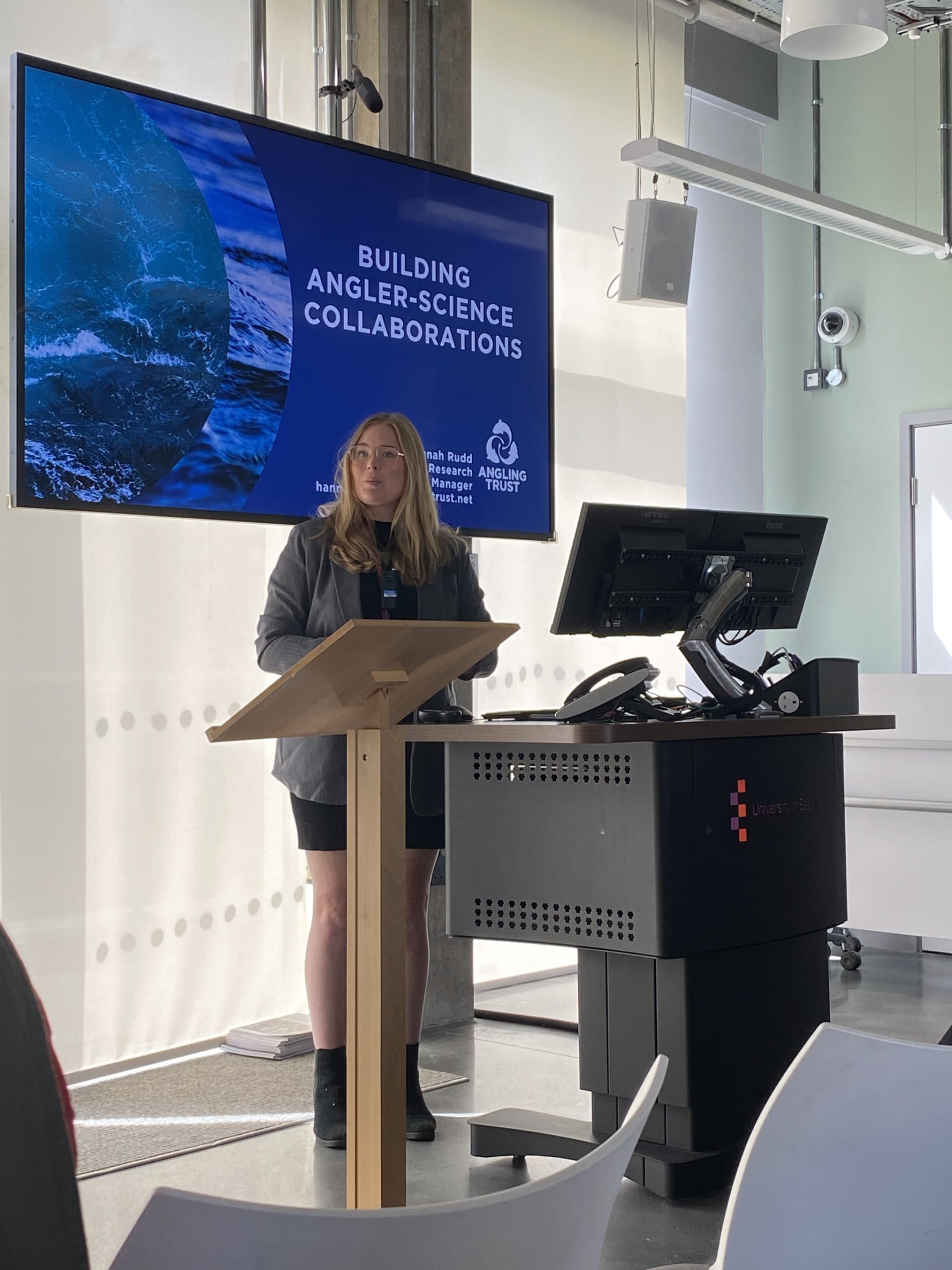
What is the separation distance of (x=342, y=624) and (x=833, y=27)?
1.81 meters

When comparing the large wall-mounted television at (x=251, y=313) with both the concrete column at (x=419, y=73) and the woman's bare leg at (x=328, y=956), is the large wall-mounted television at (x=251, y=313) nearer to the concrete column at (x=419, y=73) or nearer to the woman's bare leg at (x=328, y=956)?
the concrete column at (x=419, y=73)

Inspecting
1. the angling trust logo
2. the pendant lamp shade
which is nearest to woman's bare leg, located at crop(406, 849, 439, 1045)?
the angling trust logo

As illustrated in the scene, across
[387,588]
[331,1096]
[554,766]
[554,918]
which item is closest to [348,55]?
[387,588]

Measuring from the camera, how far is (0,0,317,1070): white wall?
3453 millimetres

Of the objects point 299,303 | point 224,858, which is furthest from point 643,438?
point 224,858

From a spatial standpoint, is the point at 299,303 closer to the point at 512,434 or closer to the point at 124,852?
the point at 512,434

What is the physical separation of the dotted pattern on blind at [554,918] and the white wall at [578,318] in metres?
2.07

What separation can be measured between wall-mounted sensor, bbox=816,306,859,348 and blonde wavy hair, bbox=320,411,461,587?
12.0 feet

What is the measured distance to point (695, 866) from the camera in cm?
257

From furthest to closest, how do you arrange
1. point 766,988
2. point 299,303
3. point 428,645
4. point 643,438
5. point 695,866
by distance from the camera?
point 643,438
point 299,303
point 766,988
point 695,866
point 428,645

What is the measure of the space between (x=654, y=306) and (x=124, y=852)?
8.38ft

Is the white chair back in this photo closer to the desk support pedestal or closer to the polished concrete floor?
the polished concrete floor

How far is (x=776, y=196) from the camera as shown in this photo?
4695 mm

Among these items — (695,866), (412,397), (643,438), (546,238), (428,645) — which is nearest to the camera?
(428,645)
